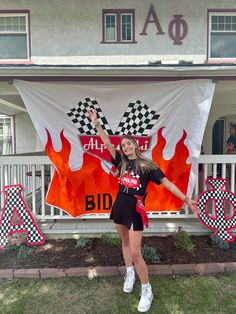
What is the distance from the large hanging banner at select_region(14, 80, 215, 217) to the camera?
14.2 ft

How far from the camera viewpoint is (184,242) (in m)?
4.21

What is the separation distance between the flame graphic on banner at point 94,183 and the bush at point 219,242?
73 cm

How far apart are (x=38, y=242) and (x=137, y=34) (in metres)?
6.73

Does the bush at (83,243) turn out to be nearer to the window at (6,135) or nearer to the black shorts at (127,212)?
the black shorts at (127,212)

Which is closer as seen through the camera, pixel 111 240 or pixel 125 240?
pixel 125 240

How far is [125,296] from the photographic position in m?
3.23

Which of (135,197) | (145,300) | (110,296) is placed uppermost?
(135,197)

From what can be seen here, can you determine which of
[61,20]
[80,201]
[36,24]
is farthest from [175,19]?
[80,201]

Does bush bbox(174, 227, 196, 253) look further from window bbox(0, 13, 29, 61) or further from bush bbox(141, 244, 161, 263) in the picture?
window bbox(0, 13, 29, 61)

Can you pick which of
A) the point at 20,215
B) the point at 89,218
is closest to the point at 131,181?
the point at 89,218

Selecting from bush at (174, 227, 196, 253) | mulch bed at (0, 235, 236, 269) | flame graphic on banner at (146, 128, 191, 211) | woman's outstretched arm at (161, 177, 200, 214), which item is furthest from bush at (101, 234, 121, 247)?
woman's outstretched arm at (161, 177, 200, 214)

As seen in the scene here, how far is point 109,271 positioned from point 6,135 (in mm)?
8422

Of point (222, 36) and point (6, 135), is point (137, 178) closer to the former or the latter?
point (222, 36)

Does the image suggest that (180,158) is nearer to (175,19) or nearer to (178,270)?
(178,270)
